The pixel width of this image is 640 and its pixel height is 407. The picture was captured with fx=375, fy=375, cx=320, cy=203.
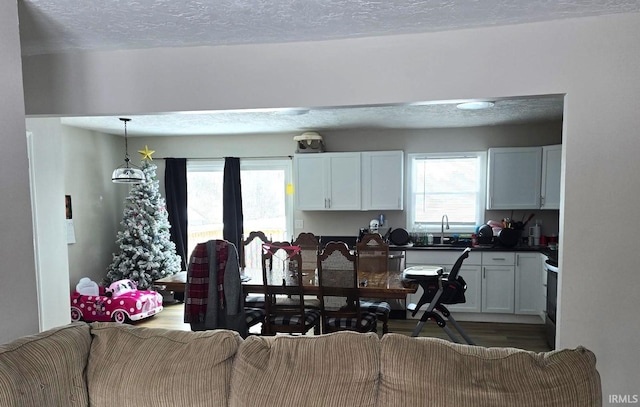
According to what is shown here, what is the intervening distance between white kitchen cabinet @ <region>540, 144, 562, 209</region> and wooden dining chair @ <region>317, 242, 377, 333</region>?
2973mm

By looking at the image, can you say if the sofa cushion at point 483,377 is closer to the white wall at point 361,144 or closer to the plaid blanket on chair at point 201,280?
the plaid blanket on chair at point 201,280

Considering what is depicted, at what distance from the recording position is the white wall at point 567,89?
6.75 ft

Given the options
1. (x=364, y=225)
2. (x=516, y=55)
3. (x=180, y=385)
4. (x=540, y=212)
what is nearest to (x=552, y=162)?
(x=540, y=212)

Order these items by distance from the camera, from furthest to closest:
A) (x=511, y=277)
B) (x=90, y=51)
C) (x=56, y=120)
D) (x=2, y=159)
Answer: (x=511, y=277), (x=56, y=120), (x=90, y=51), (x=2, y=159)

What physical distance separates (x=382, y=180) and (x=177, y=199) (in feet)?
10.2

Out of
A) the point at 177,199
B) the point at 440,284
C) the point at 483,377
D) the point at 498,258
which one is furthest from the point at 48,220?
the point at 498,258

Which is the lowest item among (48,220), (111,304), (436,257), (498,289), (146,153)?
(111,304)

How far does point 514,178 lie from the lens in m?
4.70

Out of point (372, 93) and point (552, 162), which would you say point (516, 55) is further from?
point (552, 162)

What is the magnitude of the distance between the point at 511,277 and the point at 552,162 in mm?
1475

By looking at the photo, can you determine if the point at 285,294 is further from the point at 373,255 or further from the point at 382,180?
the point at 382,180

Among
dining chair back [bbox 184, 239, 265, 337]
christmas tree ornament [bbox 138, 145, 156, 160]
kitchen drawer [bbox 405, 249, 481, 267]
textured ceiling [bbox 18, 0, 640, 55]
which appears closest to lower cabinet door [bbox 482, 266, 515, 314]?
kitchen drawer [bbox 405, 249, 481, 267]

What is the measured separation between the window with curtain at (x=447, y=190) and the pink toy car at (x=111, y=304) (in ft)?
11.8

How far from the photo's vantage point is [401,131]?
520cm
